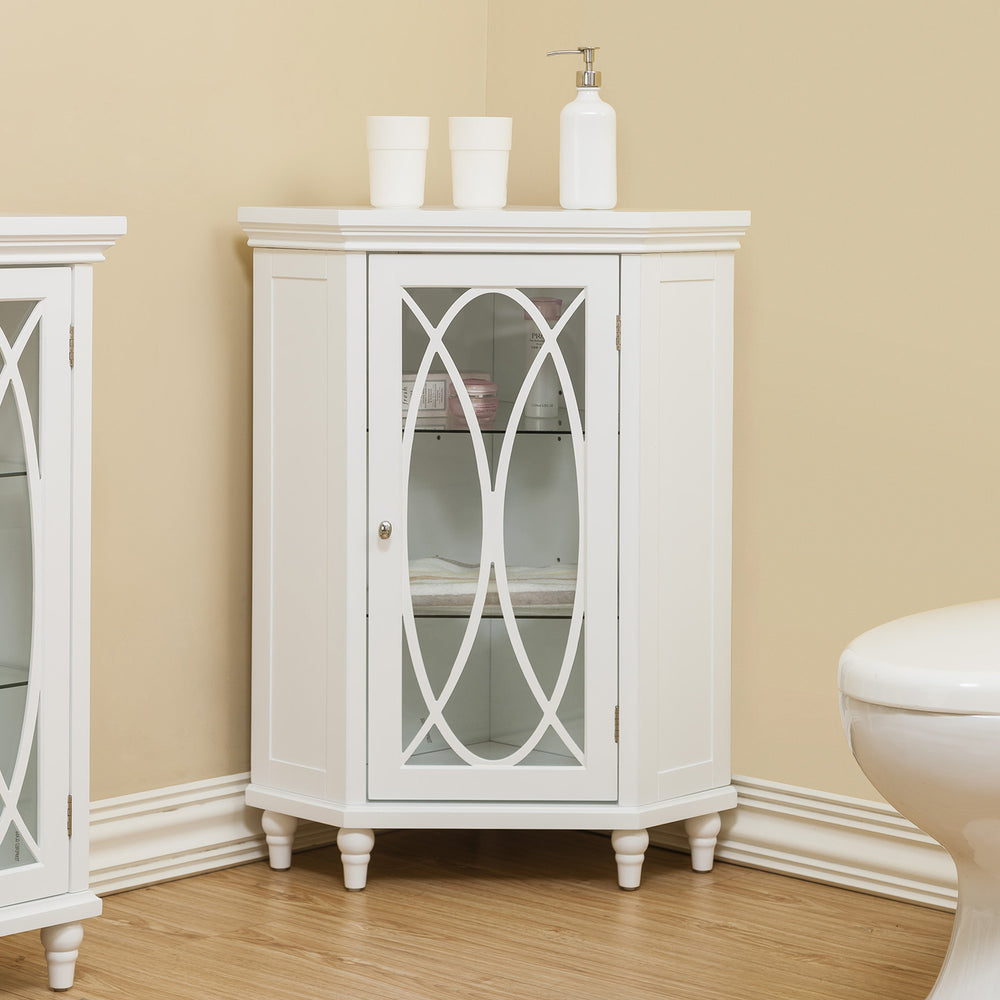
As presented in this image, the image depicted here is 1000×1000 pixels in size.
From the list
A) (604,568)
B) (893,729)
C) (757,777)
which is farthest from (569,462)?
(893,729)

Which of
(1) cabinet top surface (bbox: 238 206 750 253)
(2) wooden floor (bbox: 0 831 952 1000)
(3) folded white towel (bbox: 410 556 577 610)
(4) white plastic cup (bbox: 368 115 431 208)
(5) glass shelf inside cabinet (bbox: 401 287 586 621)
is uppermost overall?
(4) white plastic cup (bbox: 368 115 431 208)

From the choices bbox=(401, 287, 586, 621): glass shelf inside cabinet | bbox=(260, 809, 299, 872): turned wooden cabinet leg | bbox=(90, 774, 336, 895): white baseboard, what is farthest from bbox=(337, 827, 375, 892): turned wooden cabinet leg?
bbox=(401, 287, 586, 621): glass shelf inside cabinet

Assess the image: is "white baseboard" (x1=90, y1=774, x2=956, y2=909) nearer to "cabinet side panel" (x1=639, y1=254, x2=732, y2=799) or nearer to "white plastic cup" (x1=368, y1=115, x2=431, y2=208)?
"cabinet side panel" (x1=639, y1=254, x2=732, y2=799)

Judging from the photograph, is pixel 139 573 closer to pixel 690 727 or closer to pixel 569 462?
pixel 569 462

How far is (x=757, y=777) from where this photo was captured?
2465mm

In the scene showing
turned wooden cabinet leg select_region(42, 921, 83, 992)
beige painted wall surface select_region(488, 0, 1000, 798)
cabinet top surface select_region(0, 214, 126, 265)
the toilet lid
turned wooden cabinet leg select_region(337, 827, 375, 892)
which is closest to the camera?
the toilet lid

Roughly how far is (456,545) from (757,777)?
0.62 metres

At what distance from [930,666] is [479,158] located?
1.06 m

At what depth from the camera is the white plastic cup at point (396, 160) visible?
2.28 m

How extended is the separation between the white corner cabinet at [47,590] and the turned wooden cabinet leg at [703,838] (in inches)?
35.9

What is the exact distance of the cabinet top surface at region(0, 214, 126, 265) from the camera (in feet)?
5.87

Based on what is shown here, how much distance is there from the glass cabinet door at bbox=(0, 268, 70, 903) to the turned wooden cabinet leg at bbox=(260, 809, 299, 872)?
51cm

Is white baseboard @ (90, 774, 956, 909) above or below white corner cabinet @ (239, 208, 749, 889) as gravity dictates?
below

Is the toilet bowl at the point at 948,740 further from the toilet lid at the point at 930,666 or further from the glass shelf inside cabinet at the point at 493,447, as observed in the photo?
the glass shelf inside cabinet at the point at 493,447
